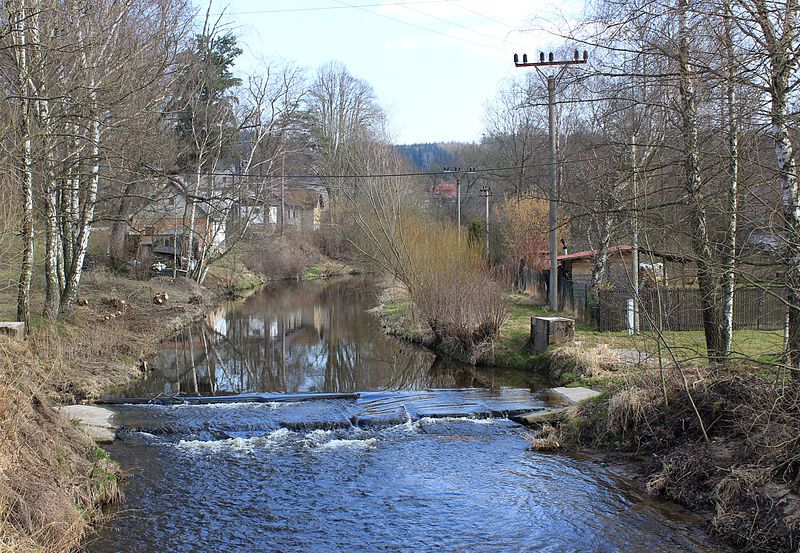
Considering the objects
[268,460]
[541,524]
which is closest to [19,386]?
[268,460]

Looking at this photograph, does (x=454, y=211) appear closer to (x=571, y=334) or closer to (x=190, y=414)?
(x=571, y=334)

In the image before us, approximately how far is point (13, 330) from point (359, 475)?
26.9ft

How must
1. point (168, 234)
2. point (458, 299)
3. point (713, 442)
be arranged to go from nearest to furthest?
point (713, 442)
point (458, 299)
point (168, 234)

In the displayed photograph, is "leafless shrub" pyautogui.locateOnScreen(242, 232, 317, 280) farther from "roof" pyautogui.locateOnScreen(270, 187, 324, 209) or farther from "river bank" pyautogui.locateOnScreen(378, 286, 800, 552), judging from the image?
"river bank" pyautogui.locateOnScreen(378, 286, 800, 552)

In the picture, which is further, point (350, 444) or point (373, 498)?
point (350, 444)

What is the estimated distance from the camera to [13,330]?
13.5 metres

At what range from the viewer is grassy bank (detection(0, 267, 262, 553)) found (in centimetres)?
662

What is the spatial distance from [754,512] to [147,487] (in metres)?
7.11

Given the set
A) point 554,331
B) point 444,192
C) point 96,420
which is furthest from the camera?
point 444,192

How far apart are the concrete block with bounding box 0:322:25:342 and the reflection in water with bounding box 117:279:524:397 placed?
2435mm

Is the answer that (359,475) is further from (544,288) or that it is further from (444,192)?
(444,192)

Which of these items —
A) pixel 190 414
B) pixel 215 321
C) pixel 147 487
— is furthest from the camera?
pixel 215 321

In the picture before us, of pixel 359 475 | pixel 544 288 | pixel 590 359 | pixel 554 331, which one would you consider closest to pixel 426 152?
pixel 544 288

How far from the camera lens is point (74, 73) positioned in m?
13.1
